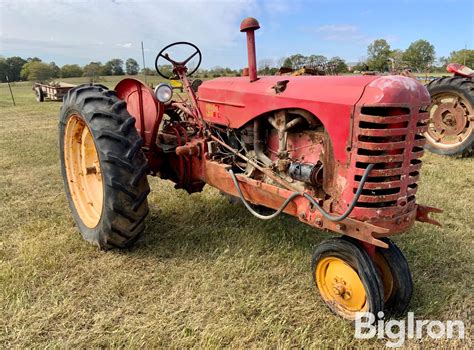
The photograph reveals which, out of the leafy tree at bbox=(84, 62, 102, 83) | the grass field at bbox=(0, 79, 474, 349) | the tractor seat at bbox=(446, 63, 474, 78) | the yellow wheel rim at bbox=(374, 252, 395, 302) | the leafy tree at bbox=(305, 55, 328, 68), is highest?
the leafy tree at bbox=(84, 62, 102, 83)

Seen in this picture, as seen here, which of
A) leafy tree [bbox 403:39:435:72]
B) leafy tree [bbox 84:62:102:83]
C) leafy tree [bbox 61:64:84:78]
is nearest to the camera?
leafy tree [bbox 403:39:435:72]

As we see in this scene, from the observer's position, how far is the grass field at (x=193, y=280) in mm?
2344

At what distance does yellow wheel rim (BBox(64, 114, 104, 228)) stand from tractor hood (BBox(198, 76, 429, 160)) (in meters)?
1.31

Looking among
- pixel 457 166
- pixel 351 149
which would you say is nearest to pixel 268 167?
pixel 351 149

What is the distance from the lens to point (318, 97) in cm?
237

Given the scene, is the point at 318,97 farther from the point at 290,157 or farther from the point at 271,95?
the point at 290,157

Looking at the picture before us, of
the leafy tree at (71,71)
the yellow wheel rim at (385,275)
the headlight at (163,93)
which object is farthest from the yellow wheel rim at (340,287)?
the leafy tree at (71,71)

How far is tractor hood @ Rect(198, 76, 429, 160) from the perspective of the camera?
2092 mm

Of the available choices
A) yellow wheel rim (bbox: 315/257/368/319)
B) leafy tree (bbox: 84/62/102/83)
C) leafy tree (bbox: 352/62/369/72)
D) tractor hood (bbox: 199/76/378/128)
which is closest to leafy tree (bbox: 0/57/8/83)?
leafy tree (bbox: 84/62/102/83)

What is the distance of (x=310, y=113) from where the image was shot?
8.16ft

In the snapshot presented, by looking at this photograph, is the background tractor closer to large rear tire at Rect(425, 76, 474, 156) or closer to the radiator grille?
large rear tire at Rect(425, 76, 474, 156)

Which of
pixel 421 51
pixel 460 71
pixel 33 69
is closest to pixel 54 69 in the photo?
pixel 33 69

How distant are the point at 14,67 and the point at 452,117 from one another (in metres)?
54.8

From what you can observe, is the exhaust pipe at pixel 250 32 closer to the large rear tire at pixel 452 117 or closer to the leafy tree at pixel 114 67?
the large rear tire at pixel 452 117
